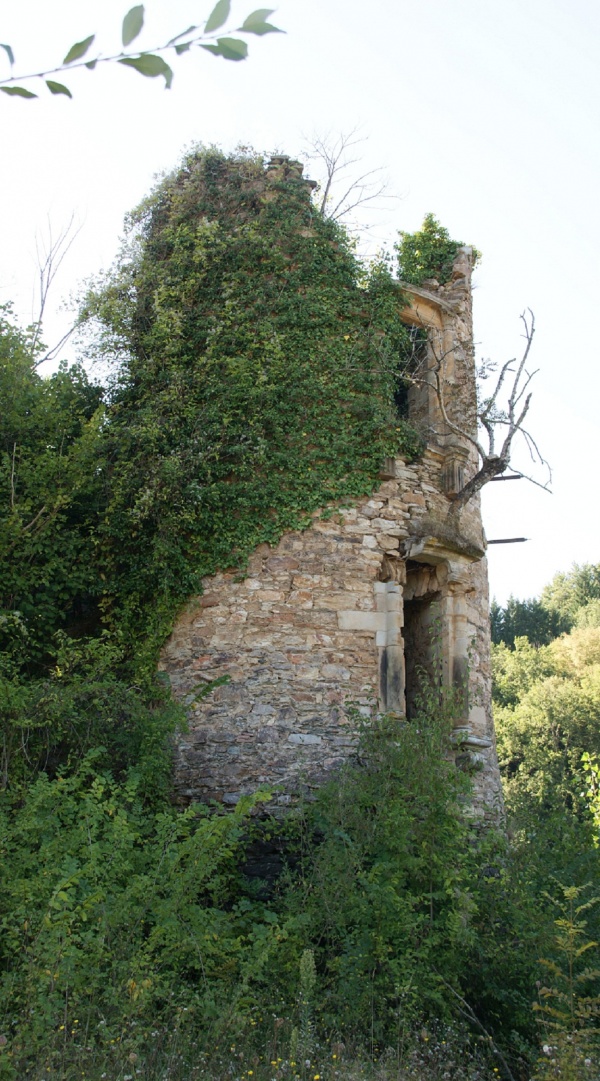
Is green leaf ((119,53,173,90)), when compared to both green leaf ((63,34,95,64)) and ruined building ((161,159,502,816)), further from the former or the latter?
ruined building ((161,159,502,816))

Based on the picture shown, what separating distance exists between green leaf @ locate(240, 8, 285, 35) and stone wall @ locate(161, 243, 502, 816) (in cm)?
652

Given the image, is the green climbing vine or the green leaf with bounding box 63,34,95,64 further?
the green climbing vine

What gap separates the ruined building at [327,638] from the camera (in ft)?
28.5

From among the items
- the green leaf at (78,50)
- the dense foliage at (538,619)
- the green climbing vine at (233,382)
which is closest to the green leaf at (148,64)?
the green leaf at (78,50)

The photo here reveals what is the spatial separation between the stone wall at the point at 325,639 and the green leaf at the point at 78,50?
6.48 metres

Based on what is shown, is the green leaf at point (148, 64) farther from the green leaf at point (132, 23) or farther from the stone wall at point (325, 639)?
the stone wall at point (325, 639)

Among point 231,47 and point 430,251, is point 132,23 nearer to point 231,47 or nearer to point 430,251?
point 231,47

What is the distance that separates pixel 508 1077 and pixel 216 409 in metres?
6.37

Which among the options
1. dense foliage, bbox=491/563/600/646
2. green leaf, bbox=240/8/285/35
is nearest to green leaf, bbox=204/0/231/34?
green leaf, bbox=240/8/285/35

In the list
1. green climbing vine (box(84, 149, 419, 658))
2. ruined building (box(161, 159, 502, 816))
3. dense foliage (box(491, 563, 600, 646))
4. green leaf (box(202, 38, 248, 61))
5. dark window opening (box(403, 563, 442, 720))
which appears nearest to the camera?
green leaf (box(202, 38, 248, 61))

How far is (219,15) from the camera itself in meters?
1.97

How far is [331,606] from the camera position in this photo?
29.8ft

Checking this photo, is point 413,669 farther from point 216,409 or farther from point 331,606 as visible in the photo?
point 216,409

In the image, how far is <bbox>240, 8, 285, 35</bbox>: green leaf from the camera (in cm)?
199
